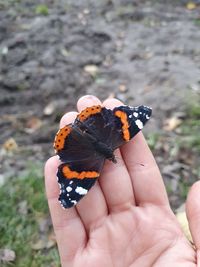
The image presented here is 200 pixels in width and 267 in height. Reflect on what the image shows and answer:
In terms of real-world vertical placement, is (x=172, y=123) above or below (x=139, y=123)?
below

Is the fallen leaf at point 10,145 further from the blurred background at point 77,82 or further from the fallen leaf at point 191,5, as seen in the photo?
the fallen leaf at point 191,5

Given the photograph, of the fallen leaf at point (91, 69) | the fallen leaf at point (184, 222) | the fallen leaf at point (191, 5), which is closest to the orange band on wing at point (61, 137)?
the fallen leaf at point (184, 222)

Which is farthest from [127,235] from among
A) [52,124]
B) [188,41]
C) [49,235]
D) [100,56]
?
[188,41]

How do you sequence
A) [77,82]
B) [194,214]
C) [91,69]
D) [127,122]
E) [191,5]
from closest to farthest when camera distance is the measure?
[194,214], [127,122], [77,82], [91,69], [191,5]

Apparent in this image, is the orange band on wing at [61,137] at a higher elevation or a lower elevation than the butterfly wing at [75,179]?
higher

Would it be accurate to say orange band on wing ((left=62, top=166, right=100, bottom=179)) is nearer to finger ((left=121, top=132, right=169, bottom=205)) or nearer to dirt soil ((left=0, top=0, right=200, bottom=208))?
finger ((left=121, top=132, right=169, bottom=205))

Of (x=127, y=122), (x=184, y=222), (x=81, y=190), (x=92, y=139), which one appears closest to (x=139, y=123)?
(x=127, y=122)

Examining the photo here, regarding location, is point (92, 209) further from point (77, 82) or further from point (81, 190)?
point (77, 82)
